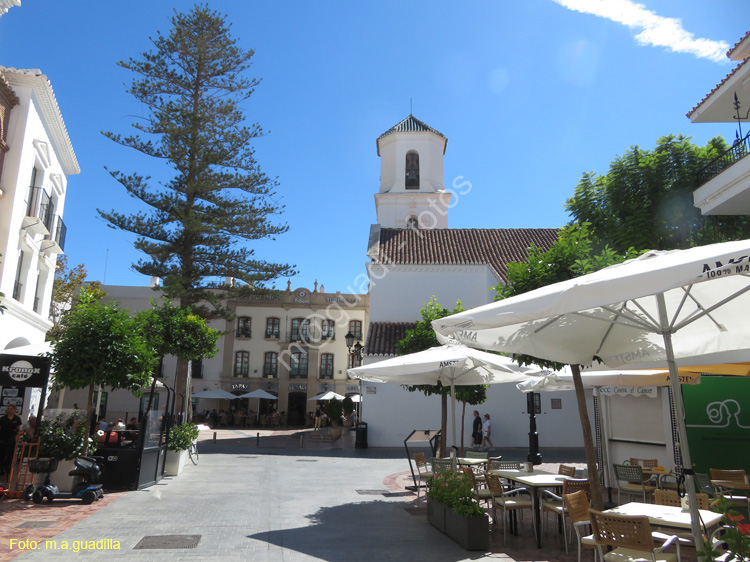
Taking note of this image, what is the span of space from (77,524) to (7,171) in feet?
37.3

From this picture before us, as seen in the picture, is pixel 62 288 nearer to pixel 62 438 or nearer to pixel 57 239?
pixel 57 239

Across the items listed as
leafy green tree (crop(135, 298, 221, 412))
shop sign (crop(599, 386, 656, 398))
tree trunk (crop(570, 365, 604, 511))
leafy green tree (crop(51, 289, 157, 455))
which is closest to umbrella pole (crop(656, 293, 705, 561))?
tree trunk (crop(570, 365, 604, 511))

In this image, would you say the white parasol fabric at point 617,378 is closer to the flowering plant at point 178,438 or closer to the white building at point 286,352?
the flowering plant at point 178,438

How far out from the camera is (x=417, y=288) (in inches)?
1081

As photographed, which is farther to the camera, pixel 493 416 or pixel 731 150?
pixel 493 416

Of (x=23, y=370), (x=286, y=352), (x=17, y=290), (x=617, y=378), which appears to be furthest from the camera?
(x=286, y=352)

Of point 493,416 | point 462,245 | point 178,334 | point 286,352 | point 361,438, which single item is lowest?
point 361,438

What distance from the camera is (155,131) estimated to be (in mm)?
23938

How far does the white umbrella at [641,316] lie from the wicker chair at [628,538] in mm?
575

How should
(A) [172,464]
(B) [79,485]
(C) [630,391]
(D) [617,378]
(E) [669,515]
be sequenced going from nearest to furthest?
(E) [669,515]
(D) [617,378]
(B) [79,485]
(C) [630,391]
(A) [172,464]

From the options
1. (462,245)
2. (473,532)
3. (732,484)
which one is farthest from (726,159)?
(462,245)

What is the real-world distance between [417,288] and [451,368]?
17.6m

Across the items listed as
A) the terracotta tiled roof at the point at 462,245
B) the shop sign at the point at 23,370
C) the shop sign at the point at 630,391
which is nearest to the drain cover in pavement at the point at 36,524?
the shop sign at the point at 23,370

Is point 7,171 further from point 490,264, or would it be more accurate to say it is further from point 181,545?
point 490,264
